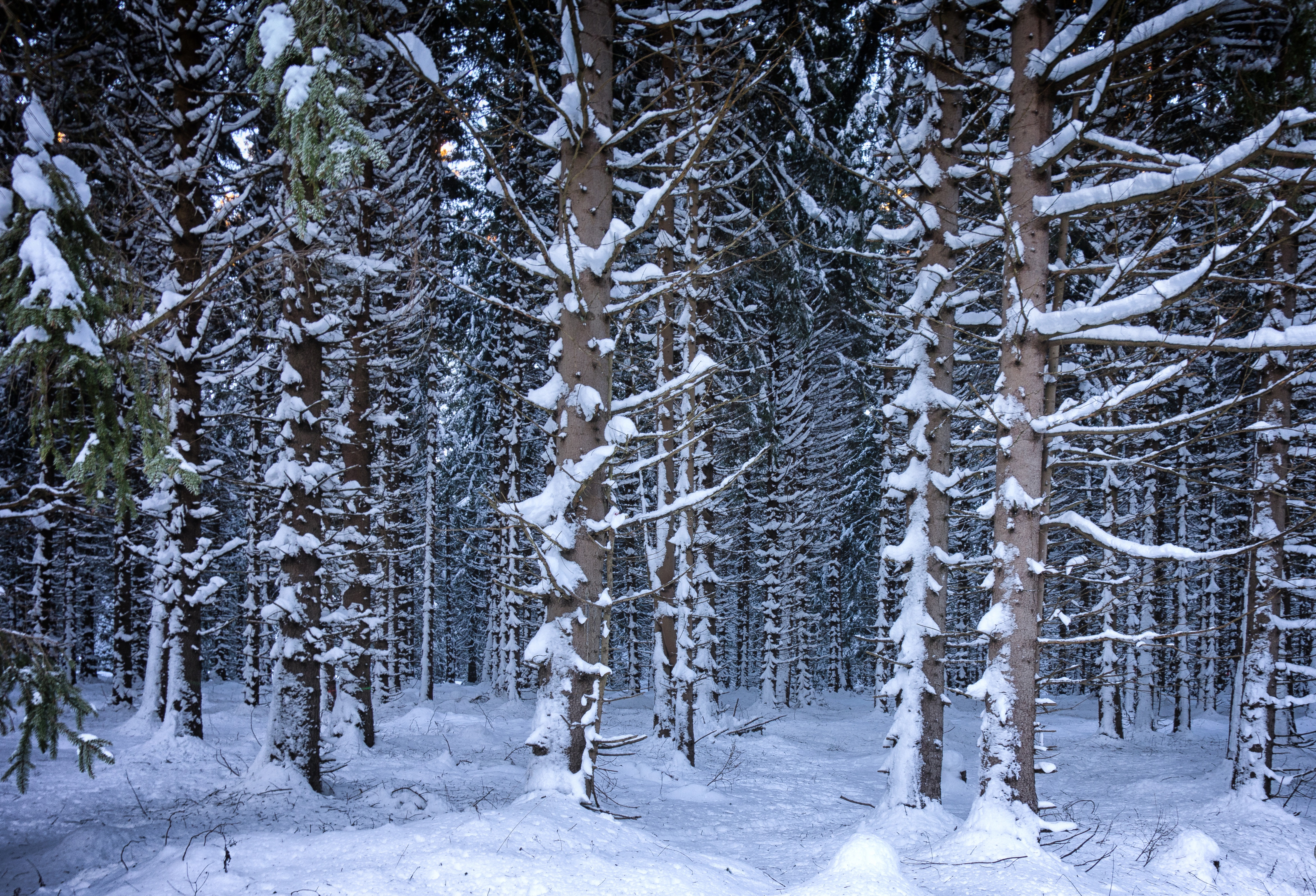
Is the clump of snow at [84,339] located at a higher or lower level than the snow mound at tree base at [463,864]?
higher

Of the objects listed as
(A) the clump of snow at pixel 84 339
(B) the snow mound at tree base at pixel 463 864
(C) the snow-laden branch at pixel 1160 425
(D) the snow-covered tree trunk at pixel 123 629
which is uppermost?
(A) the clump of snow at pixel 84 339

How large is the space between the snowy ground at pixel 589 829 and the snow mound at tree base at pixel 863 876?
2 centimetres

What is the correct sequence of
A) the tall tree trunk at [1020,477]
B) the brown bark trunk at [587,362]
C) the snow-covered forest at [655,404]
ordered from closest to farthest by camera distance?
the snow-covered forest at [655,404] → the brown bark trunk at [587,362] → the tall tree trunk at [1020,477]

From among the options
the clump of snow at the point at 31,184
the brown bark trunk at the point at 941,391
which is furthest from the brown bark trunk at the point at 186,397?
the brown bark trunk at the point at 941,391

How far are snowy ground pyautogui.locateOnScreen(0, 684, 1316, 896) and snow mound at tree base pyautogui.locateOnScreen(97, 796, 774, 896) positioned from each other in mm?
16

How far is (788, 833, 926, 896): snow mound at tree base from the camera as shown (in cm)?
393

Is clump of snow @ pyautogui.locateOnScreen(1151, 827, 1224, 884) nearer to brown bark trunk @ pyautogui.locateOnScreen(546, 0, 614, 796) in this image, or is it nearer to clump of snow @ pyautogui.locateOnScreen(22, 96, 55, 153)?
brown bark trunk @ pyautogui.locateOnScreen(546, 0, 614, 796)

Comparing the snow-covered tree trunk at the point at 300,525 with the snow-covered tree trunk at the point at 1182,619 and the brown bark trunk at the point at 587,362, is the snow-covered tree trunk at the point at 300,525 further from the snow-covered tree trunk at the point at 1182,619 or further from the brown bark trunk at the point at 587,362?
the snow-covered tree trunk at the point at 1182,619

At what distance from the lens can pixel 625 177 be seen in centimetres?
1152

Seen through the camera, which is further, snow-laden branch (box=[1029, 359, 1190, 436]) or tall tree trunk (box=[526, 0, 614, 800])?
tall tree trunk (box=[526, 0, 614, 800])

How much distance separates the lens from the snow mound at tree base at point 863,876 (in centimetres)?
393

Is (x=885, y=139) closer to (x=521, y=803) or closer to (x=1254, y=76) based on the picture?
(x=1254, y=76)

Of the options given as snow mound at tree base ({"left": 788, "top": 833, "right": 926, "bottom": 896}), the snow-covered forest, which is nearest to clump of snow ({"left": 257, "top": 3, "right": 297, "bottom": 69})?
the snow-covered forest

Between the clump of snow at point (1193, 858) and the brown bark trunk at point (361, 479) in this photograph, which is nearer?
the clump of snow at point (1193, 858)
